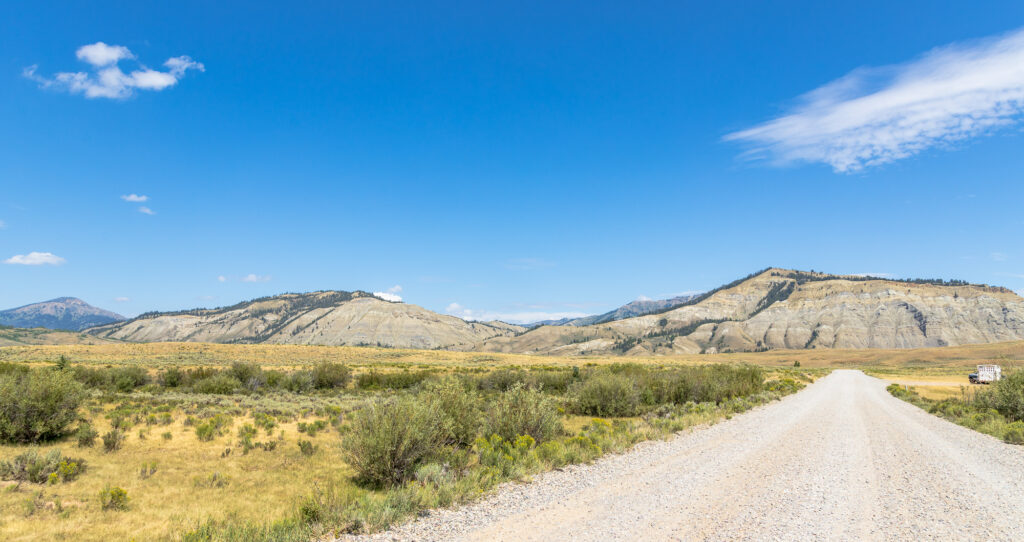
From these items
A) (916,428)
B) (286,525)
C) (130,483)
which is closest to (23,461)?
(130,483)

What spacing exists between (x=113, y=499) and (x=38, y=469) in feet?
9.96

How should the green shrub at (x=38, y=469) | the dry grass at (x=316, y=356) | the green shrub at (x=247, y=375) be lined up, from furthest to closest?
1. the dry grass at (x=316, y=356)
2. the green shrub at (x=247, y=375)
3. the green shrub at (x=38, y=469)

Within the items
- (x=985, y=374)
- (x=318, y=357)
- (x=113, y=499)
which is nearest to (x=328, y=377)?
A: (x=113, y=499)

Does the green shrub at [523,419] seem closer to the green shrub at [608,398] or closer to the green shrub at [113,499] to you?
the green shrub at [113,499]

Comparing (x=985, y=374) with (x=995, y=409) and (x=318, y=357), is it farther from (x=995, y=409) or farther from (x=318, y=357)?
(x=318, y=357)

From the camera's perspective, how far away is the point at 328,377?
35938mm

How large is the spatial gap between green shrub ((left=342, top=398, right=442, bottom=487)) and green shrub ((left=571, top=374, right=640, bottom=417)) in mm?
14147

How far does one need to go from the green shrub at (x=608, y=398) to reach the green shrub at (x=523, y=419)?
9.13 metres

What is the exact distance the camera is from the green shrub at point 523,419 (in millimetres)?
13969

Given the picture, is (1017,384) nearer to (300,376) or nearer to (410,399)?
(410,399)

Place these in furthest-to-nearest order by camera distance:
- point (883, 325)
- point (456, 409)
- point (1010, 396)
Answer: point (883, 325) < point (1010, 396) < point (456, 409)

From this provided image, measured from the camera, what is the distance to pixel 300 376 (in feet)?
111

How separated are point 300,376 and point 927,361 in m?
126

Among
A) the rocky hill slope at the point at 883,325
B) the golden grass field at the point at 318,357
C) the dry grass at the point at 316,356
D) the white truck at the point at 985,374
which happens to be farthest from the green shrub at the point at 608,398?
the rocky hill slope at the point at 883,325
